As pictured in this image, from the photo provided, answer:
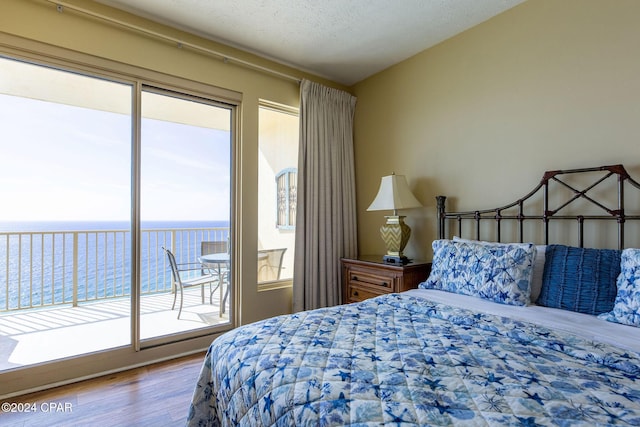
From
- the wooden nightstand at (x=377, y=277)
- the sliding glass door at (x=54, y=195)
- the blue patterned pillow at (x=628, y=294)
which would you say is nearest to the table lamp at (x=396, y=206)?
the wooden nightstand at (x=377, y=277)

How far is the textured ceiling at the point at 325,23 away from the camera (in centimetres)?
229

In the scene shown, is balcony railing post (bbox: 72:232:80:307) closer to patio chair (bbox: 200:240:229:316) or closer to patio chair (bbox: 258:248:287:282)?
patio chair (bbox: 200:240:229:316)

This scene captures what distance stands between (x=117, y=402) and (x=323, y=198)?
2.23m

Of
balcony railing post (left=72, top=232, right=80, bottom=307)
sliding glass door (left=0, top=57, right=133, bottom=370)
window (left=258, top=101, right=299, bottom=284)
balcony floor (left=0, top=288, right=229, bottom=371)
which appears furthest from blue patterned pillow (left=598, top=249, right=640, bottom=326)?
balcony railing post (left=72, top=232, right=80, bottom=307)

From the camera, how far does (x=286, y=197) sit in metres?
3.38

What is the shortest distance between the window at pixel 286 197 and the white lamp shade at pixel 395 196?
94 cm

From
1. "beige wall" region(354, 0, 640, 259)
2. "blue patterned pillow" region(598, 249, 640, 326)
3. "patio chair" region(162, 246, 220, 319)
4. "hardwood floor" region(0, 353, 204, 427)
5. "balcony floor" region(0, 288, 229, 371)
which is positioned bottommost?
"hardwood floor" region(0, 353, 204, 427)

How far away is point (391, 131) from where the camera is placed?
10.7ft

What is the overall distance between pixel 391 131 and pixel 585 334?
2.35 meters

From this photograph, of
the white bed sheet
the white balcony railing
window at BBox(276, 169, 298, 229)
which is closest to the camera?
the white bed sheet

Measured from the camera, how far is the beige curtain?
316cm

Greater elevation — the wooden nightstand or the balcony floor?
the wooden nightstand

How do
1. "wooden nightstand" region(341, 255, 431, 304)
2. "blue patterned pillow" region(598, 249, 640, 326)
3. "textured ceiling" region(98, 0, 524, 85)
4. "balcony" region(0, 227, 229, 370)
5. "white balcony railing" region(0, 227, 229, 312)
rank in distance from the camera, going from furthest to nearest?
"white balcony railing" region(0, 227, 229, 312)
"balcony" region(0, 227, 229, 370)
"wooden nightstand" region(341, 255, 431, 304)
"textured ceiling" region(98, 0, 524, 85)
"blue patterned pillow" region(598, 249, 640, 326)

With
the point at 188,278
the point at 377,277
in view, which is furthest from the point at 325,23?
the point at 188,278
